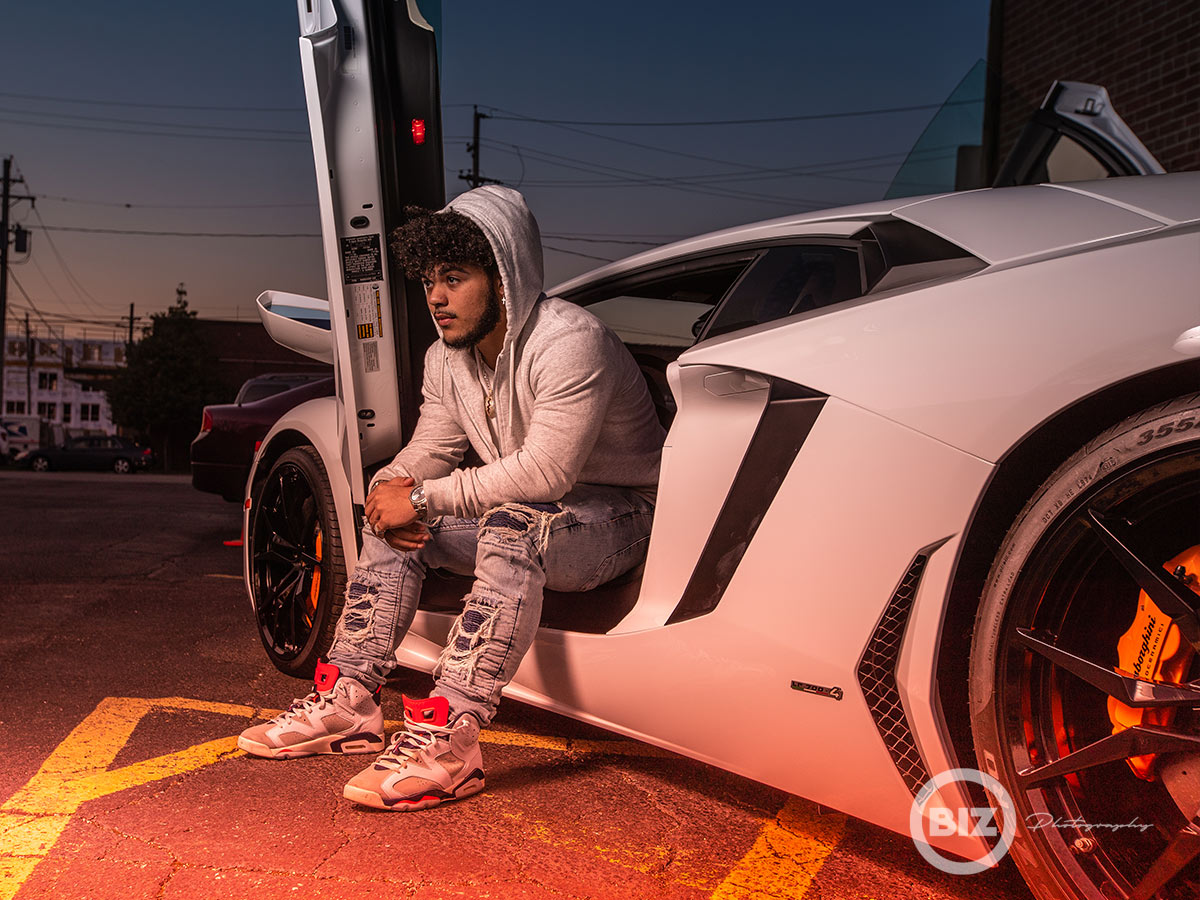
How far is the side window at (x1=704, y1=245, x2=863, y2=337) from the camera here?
2197 mm

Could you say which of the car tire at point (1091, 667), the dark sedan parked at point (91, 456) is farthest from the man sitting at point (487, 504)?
the dark sedan parked at point (91, 456)

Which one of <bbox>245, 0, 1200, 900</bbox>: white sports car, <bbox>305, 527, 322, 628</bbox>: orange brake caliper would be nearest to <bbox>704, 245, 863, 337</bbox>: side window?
<bbox>245, 0, 1200, 900</bbox>: white sports car

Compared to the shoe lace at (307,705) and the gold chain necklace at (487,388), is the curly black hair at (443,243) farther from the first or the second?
the shoe lace at (307,705)

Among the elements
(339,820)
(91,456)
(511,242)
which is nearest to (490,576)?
(339,820)

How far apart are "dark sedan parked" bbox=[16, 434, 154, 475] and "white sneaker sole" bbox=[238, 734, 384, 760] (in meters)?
29.4

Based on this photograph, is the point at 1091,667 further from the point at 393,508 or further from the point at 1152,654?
the point at 393,508

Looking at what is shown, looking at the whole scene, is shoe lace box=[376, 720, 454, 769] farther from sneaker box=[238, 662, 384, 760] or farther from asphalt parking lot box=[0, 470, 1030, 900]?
sneaker box=[238, 662, 384, 760]

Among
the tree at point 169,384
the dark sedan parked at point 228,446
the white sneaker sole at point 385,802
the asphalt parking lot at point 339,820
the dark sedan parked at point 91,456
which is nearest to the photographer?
the asphalt parking lot at point 339,820

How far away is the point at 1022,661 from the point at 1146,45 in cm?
702

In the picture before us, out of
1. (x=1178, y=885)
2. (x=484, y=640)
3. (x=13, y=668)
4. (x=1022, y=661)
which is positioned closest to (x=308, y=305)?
(x=13, y=668)

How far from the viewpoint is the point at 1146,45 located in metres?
6.86

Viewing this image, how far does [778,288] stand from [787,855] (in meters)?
1.21

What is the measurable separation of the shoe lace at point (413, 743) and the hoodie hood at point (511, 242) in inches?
34.8

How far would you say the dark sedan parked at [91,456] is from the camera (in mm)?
28234
